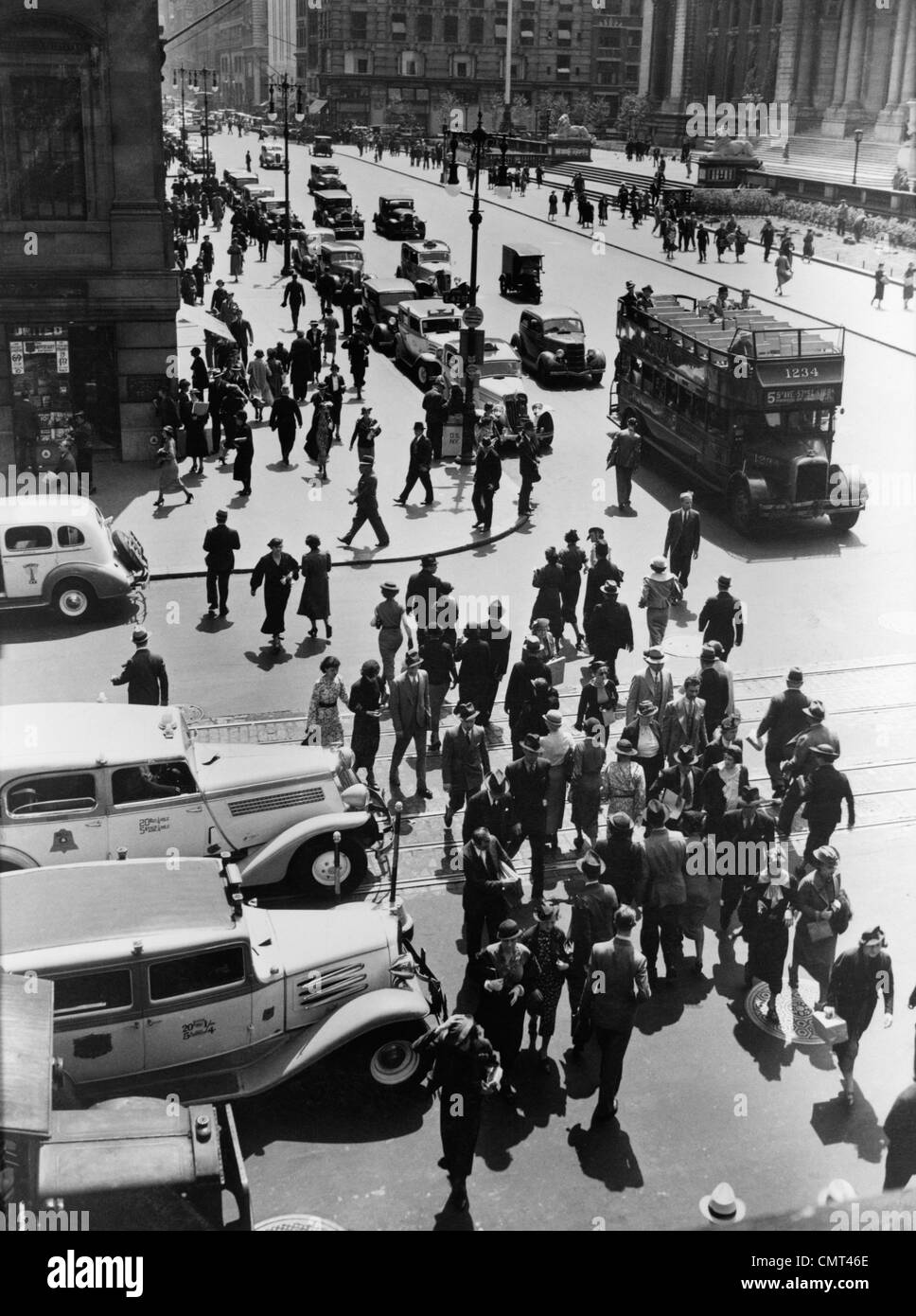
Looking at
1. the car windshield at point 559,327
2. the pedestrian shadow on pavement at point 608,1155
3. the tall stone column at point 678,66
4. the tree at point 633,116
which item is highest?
the tall stone column at point 678,66

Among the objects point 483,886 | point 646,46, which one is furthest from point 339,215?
point 483,886

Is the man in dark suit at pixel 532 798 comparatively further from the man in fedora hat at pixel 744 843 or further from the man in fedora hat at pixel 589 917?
the man in fedora hat at pixel 589 917

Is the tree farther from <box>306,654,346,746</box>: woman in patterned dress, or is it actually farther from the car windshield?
<box>306,654,346,746</box>: woman in patterned dress

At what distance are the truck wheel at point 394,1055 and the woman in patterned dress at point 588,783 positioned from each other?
3.54 meters

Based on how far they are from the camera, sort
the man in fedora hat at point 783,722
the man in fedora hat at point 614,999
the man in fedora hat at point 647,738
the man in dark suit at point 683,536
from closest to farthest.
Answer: the man in fedora hat at point 614,999, the man in fedora hat at point 647,738, the man in fedora hat at point 783,722, the man in dark suit at point 683,536

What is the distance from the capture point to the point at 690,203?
64.1m

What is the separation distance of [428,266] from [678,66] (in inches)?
2027

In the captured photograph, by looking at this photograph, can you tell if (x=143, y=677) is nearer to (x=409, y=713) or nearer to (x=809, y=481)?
(x=409, y=713)

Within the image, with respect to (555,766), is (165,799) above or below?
above

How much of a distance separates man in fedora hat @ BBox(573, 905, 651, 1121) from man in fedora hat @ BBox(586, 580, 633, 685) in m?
6.85

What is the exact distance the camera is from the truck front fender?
1139cm

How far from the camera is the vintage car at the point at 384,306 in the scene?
124 ft

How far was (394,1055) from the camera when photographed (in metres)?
9.14

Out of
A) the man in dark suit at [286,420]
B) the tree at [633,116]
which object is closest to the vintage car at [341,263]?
the man in dark suit at [286,420]
